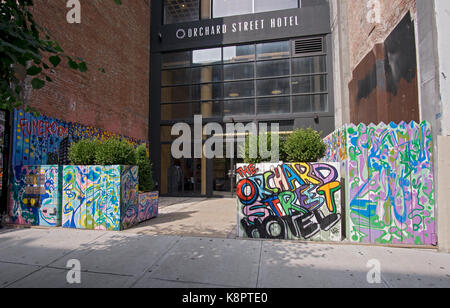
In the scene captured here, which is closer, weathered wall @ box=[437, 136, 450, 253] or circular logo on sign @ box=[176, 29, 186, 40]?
weathered wall @ box=[437, 136, 450, 253]

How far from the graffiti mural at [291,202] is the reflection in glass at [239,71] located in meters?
9.53

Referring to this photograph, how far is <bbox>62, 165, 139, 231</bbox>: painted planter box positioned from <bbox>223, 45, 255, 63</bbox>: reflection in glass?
9955 mm

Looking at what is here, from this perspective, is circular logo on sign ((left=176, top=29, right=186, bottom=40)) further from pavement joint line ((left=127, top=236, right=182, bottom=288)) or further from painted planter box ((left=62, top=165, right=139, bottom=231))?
pavement joint line ((left=127, top=236, right=182, bottom=288))

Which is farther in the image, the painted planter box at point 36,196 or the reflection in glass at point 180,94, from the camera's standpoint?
the reflection in glass at point 180,94

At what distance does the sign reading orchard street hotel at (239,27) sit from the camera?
44.5 ft

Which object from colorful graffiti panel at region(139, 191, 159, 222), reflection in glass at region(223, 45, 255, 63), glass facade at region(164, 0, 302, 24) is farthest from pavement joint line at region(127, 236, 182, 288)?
glass facade at region(164, 0, 302, 24)

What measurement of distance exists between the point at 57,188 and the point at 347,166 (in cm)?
732

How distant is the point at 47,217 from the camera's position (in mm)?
6820

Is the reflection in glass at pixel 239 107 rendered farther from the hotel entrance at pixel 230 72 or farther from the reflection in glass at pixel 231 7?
the reflection in glass at pixel 231 7

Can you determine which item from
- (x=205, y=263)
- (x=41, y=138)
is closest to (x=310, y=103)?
(x=205, y=263)

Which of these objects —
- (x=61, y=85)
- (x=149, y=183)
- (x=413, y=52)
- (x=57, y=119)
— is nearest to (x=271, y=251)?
(x=149, y=183)

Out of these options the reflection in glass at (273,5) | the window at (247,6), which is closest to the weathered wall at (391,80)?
the reflection in glass at (273,5)

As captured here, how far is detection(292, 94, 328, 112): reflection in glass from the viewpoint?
13.1 metres
